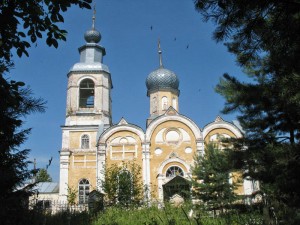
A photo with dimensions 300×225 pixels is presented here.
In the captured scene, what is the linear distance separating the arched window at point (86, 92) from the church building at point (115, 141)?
21 cm

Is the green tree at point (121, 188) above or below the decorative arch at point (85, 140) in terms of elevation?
below

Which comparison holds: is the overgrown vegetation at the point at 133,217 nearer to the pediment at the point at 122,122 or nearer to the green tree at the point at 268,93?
the green tree at the point at 268,93

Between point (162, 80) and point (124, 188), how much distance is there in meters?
16.8

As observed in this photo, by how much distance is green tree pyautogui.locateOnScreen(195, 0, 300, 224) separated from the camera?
12.3ft

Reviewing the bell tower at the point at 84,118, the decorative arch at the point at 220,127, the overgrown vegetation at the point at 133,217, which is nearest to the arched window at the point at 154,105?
the bell tower at the point at 84,118

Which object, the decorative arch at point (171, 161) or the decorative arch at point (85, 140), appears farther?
the decorative arch at point (85, 140)

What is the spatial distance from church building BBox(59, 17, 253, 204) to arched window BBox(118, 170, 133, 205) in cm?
644

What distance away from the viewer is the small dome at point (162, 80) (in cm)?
3252

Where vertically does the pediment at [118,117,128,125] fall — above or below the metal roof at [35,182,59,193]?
above

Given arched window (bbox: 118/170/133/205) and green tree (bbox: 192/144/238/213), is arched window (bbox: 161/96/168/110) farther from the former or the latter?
green tree (bbox: 192/144/238/213)

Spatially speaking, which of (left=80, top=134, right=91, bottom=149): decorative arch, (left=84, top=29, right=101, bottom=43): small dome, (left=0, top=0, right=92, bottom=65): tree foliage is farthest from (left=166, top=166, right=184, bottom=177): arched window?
(left=0, top=0, right=92, bottom=65): tree foliage

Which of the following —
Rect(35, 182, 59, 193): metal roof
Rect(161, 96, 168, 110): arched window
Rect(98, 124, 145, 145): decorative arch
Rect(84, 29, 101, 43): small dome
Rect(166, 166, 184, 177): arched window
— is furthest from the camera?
Rect(161, 96, 168, 110): arched window

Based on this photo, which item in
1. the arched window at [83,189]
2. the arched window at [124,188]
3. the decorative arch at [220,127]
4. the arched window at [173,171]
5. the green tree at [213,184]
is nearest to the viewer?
the green tree at [213,184]

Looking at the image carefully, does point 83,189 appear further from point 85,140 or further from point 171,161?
point 171,161
